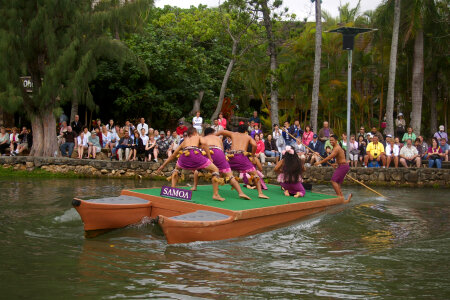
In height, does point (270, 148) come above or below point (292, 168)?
above

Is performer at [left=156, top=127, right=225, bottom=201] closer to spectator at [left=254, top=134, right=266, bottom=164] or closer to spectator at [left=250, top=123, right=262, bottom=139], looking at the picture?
spectator at [left=254, top=134, right=266, bottom=164]

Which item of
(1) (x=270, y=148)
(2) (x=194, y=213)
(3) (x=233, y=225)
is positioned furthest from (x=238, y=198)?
(1) (x=270, y=148)

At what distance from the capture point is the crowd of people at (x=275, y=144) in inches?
630

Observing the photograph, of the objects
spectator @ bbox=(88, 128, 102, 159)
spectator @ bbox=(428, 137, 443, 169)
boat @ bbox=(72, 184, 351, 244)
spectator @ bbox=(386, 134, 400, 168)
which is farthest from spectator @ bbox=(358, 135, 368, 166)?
spectator @ bbox=(88, 128, 102, 159)

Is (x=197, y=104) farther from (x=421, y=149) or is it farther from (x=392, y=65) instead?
(x=421, y=149)

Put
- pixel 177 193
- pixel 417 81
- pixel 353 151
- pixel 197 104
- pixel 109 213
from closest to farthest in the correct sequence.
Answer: pixel 109 213
pixel 177 193
pixel 353 151
pixel 417 81
pixel 197 104

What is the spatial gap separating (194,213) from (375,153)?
10.4m

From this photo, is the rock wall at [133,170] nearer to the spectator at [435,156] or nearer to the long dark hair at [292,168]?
the spectator at [435,156]

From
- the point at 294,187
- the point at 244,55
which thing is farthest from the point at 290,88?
the point at 294,187

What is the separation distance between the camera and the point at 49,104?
16.6 m

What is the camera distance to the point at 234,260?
635cm

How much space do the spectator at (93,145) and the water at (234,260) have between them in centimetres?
716

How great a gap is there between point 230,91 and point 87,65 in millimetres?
9156

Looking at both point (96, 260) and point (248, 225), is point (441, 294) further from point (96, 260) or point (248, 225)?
point (96, 260)
